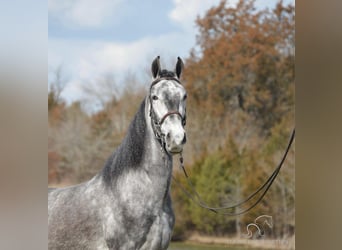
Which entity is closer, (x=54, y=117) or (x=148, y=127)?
(x=148, y=127)

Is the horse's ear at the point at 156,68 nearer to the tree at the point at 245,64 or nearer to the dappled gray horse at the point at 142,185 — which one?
the dappled gray horse at the point at 142,185

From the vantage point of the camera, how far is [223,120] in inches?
337

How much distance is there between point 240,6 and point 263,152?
2.94 m

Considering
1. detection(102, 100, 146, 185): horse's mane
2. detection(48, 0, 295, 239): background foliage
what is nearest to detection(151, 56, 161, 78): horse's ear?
detection(102, 100, 146, 185): horse's mane

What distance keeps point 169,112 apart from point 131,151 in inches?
12.9

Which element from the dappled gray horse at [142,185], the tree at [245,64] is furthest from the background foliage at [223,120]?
the dappled gray horse at [142,185]

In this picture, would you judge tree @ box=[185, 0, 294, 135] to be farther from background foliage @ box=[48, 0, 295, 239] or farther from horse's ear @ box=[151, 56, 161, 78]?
horse's ear @ box=[151, 56, 161, 78]

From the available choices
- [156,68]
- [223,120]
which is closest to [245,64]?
[223,120]

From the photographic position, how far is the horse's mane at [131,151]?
2680mm

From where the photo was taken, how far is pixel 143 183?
A: 2664 millimetres
